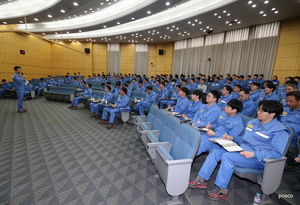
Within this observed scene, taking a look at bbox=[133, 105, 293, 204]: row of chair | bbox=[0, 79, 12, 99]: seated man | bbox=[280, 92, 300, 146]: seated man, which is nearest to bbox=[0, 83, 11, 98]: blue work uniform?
bbox=[0, 79, 12, 99]: seated man

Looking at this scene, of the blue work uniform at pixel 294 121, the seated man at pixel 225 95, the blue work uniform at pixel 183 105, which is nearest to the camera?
the blue work uniform at pixel 294 121

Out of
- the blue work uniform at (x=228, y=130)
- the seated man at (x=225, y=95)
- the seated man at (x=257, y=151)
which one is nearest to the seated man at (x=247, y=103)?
the seated man at (x=225, y=95)

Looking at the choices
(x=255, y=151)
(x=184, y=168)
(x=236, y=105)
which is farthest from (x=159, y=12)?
(x=184, y=168)

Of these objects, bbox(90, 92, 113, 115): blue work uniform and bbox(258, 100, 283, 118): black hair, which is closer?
bbox(258, 100, 283, 118): black hair

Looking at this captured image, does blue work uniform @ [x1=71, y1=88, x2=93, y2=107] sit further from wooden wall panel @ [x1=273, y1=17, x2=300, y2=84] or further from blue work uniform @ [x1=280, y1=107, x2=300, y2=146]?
wooden wall panel @ [x1=273, y1=17, x2=300, y2=84]

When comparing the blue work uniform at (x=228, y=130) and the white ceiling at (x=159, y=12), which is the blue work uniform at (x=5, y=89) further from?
the blue work uniform at (x=228, y=130)

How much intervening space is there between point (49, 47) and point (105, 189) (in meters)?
20.9

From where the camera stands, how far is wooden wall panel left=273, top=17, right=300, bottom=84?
8750 mm

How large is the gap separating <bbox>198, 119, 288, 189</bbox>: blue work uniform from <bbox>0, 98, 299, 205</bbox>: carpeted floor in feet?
1.27

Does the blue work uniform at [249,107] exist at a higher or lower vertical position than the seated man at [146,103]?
higher

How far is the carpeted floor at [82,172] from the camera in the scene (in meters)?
2.08

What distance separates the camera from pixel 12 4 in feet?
34.1

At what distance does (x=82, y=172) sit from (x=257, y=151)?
8.84 feet

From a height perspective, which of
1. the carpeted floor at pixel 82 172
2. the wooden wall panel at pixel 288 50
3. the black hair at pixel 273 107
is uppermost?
the wooden wall panel at pixel 288 50
